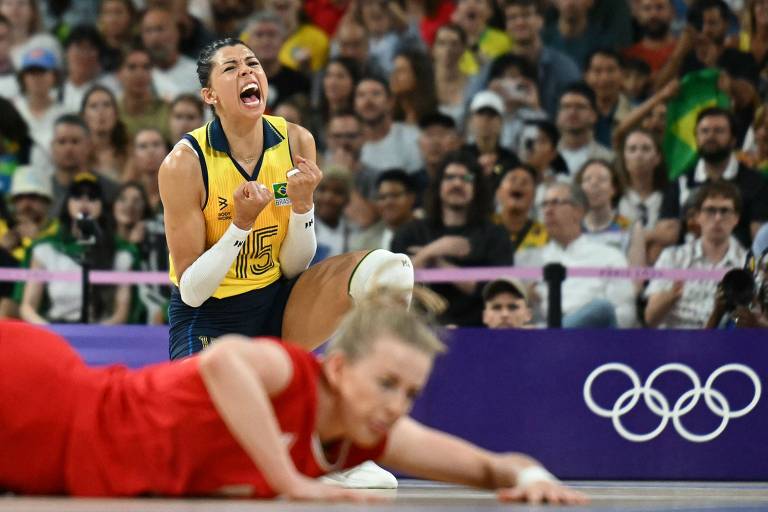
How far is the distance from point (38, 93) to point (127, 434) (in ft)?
23.2

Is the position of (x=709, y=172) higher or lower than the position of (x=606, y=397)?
higher

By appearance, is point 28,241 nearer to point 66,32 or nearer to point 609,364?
point 66,32

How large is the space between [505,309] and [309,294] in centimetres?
281

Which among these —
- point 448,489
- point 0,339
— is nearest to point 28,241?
point 448,489

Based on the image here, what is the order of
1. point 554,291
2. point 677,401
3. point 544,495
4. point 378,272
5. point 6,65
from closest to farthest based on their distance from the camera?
1. point 544,495
2. point 378,272
3. point 677,401
4. point 554,291
5. point 6,65

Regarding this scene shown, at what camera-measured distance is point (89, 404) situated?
341 cm

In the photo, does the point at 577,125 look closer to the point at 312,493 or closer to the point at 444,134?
the point at 444,134

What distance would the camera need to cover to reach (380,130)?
9.37 metres

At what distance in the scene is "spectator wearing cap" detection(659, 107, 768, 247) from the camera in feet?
27.5

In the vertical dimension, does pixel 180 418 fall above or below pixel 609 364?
above

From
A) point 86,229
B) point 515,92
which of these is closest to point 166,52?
point 86,229

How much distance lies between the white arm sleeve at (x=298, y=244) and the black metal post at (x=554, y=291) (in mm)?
2361

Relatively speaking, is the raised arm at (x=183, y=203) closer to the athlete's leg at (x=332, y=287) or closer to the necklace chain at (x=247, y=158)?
the necklace chain at (x=247, y=158)

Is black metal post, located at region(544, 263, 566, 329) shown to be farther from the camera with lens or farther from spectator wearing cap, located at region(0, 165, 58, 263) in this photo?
spectator wearing cap, located at region(0, 165, 58, 263)
